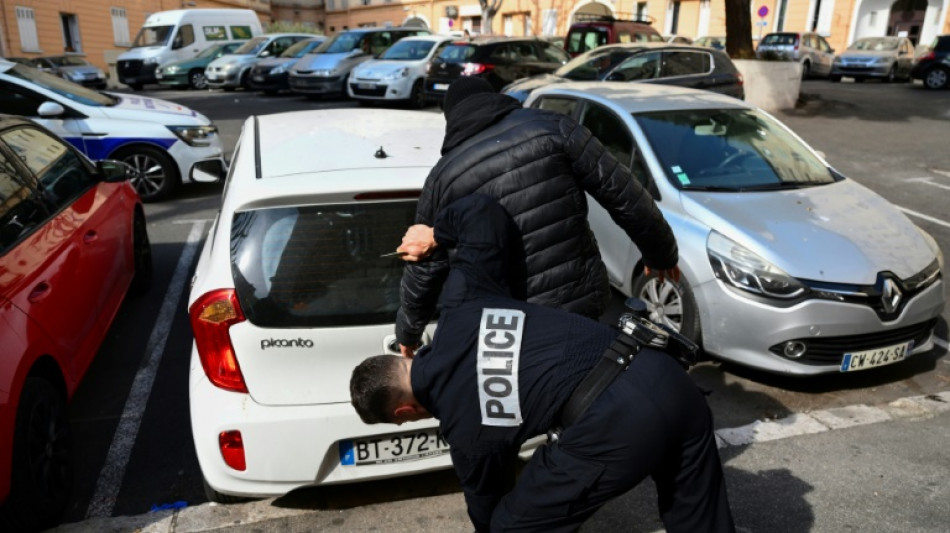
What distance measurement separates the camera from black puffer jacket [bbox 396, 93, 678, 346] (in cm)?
247

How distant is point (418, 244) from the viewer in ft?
7.74

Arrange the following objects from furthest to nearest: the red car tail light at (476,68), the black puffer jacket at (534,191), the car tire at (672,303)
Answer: the red car tail light at (476,68), the car tire at (672,303), the black puffer jacket at (534,191)

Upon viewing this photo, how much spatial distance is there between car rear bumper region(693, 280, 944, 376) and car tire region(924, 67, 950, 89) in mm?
18994

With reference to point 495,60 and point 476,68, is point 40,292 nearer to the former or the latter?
point 476,68

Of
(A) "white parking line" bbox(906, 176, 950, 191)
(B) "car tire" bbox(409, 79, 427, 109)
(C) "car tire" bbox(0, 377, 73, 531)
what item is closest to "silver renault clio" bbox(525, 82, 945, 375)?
(C) "car tire" bbox(0, 377, 73, 531)

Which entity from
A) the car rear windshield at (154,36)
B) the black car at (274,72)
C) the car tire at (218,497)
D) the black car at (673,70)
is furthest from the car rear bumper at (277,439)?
the car rear windshield at (154,36)

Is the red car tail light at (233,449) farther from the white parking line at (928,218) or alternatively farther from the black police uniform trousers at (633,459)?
the white parking line at (928,218)

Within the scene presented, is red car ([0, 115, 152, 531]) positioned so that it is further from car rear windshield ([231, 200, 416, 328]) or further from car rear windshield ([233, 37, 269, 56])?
car rear windshield ([233, 37, 269, 56])

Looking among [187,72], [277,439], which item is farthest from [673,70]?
[187,72]

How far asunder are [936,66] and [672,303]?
1965 centimetres

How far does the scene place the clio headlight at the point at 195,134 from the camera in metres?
8.31

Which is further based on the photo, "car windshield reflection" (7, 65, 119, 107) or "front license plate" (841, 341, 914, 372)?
"car windshield reflection" (7, 65, 119, 107)

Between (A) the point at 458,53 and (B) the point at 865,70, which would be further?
(B) the point at 865,70

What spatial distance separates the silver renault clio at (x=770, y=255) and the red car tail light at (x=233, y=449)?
2591 mm
